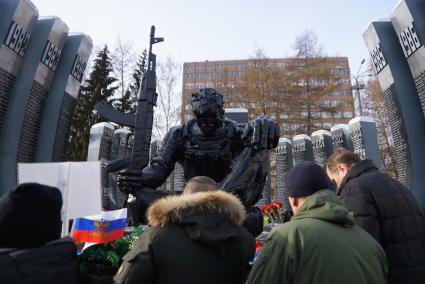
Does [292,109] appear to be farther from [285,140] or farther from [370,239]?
[370,239]

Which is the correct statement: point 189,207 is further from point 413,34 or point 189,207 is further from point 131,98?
point 131,98

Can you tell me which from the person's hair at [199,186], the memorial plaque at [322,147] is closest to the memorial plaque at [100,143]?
the memorial plaque at [322,147]

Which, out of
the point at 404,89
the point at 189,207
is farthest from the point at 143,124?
the point at 404,89

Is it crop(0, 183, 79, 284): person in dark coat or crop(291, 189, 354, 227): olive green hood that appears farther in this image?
crop(291, 189, 354, 227): olive green hood

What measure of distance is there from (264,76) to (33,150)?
692 inches

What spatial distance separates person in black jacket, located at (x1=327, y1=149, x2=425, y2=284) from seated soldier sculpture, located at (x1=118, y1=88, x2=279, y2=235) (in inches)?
53.5

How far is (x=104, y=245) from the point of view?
2.85 meters

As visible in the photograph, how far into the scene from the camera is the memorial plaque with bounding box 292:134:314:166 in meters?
11.5

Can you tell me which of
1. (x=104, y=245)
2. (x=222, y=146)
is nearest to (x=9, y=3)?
(x=222, y=146)

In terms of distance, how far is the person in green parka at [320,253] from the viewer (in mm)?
1473

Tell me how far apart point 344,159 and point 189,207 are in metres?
1.71

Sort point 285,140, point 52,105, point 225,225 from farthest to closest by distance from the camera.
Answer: point 285,140
point 52,105
point 225,225

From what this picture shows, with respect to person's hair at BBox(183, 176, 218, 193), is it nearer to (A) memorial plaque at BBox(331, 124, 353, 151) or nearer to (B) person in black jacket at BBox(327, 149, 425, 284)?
(B) person in black jacket at BBox(327, 149, 425, 284)

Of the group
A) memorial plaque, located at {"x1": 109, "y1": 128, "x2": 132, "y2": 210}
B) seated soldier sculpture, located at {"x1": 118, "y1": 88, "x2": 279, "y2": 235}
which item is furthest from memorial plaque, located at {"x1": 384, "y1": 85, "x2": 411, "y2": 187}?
memorial plaque, located at {"x1": 109, "y1": 128, "x2": 132, "y2": 210}
